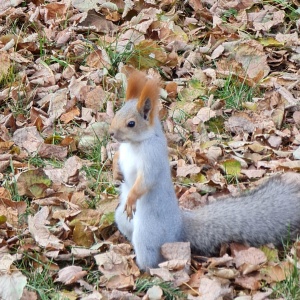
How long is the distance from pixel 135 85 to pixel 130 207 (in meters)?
0.48

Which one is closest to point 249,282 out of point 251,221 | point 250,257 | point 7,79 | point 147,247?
point 250,257

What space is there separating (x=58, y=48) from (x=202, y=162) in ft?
4.91

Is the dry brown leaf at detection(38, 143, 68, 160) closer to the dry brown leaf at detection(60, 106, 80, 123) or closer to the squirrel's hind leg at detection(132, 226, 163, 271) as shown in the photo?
the dry brown leaf at detection(60, 106, 80, 123)

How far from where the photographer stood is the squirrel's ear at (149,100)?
2.95m

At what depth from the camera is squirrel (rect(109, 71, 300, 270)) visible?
9.81 ft

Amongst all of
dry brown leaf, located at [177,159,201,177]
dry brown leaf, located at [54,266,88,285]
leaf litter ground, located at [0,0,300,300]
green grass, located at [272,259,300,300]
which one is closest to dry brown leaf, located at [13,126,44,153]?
leaf litter ground, located at [0,0,300,300]

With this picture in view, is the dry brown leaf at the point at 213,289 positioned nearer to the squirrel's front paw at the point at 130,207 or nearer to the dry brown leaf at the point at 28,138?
the squirrel's front paw at the point at 130,207

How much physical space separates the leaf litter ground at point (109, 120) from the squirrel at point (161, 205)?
62 mm

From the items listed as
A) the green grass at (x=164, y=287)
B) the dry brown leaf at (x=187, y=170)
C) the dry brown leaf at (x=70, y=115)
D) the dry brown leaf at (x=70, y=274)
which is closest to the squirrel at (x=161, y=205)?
the green grass at (x=164, y=287)

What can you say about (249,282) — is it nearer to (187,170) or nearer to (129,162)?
(129,162)

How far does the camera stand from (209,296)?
288 centimetres

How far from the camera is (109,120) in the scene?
4215 millimetres

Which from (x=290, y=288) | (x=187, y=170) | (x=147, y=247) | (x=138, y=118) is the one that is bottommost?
(x=187, y=170)

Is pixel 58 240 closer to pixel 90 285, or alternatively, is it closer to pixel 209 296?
pixel 90 285
